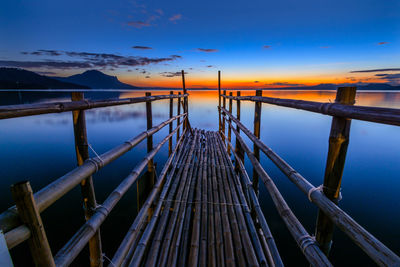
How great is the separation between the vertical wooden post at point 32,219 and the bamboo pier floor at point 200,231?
133 centimetres

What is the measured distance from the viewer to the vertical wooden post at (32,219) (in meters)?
0.68

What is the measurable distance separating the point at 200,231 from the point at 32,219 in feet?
7.00

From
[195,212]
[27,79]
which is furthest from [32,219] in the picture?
[27,79]

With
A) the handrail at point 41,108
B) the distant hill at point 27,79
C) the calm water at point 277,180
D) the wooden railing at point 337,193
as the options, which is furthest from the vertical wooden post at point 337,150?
the distant hill at point 27,79

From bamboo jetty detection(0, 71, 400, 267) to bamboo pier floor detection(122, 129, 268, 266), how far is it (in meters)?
0.01

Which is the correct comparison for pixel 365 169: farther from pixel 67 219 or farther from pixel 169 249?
pixel 67 219

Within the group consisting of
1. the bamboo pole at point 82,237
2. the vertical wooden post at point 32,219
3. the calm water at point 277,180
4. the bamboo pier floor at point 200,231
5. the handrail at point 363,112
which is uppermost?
the handrail at point 363,112

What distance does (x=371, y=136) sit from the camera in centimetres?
1375

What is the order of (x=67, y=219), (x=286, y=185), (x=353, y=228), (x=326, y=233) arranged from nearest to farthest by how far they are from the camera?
(x=353, y=228) → (x=326, y=233) → (x=67, y=219) → (x=286, y=185)

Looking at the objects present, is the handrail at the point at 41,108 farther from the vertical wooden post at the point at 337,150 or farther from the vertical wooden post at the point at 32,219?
the vertical wooden post at the point at 337,150

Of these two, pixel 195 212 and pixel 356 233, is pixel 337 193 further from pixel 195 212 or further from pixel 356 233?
pixel 195 212

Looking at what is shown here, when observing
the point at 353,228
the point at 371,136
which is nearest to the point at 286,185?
the point at 353,228

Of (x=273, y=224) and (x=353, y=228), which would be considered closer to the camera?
(x=353, y=228)

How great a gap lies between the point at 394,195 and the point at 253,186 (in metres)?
6.69
